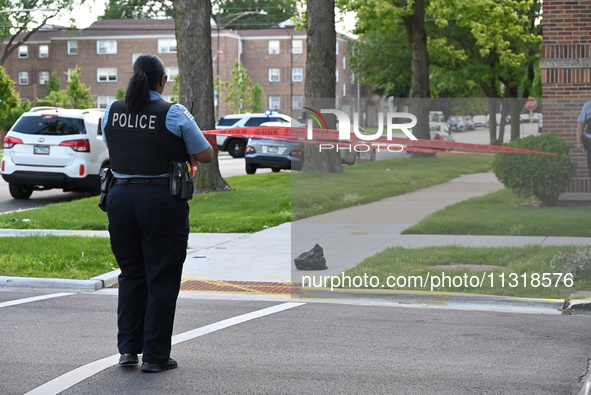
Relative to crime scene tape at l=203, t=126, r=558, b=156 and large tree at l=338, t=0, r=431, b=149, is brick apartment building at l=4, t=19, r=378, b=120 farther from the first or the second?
crime scene tape at l=203, t=126, r=558, b=156

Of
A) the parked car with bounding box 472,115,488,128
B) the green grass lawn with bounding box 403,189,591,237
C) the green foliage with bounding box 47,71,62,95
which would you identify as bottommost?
the green grass lawn with bounding box 403,189,591,237

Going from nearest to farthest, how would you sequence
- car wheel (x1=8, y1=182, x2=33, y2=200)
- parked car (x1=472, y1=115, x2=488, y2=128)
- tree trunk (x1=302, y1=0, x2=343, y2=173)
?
1. parked car (x1=472, y1=115, x2=488, y2=128)
2. car wheel (x1=8, y1=182, x2=33, y2=200)
3. tree trunk (x1=302, y1=0, x2=343, y2=173)

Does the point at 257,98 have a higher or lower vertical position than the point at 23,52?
lower

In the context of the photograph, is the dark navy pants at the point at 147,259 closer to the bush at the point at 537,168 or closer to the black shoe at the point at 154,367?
the black shoe at the point at 154,367

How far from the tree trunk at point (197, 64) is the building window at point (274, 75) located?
60867 millimetres

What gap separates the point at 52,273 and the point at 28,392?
5132mm

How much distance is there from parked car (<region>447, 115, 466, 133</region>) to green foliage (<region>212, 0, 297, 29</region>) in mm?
82875

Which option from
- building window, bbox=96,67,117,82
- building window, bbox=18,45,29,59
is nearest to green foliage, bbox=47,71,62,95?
building window, bbox=96,67,117,82

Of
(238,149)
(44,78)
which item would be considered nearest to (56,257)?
(238,149)

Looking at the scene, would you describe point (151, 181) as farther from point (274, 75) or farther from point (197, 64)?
point (274, 75)

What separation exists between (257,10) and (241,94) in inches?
1203

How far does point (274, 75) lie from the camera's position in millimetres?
80562

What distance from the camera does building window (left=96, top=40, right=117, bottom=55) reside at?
75938 mm

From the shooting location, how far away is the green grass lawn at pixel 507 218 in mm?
10969
